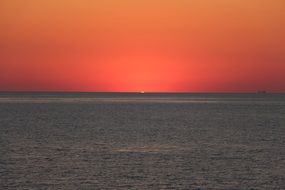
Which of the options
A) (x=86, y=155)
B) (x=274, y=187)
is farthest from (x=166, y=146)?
(x=274, y=187)

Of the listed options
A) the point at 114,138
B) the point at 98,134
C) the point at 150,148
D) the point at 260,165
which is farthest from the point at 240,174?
the point at 98,134

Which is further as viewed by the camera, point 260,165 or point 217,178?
point 260,165

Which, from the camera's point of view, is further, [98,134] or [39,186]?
[98,134]

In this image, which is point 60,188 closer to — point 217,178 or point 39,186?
point 39,186

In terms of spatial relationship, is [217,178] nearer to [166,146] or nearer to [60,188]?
[60,188]

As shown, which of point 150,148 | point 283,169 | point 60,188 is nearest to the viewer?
point 60,188

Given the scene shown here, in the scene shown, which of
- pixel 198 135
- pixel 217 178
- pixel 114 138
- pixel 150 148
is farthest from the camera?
pixel 198 135

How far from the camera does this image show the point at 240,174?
48.8 m

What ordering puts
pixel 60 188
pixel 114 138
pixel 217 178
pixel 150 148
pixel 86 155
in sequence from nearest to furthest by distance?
pixel 60 188 → pixel 217 178 → pixel 86 155 → pixel 150 148 → pixel 114 138

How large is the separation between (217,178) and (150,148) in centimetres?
2369

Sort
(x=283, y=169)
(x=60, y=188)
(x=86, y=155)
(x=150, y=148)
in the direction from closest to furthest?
(x=60, y=188), (x=283, y=169), (x=86, y=155), (x=150, y=148)

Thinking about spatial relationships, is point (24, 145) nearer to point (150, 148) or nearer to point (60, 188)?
point (150, 148)

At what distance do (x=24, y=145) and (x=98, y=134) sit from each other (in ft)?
74.6

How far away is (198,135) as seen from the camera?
302ft
